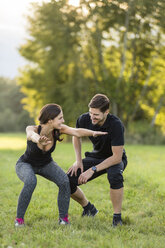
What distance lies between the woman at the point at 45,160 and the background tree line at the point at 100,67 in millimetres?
19815

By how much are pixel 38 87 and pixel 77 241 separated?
26.7 m

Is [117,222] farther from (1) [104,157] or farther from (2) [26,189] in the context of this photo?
(2) [26,189]

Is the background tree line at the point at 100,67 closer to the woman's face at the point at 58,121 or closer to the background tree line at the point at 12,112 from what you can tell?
the woman's face at the point at 58,121

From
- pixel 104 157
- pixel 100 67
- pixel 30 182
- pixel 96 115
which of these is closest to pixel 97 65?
pixel 100 67

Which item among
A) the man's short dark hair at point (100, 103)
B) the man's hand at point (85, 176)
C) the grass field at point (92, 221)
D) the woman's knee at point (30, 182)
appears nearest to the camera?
the grass field at point (92, 221)

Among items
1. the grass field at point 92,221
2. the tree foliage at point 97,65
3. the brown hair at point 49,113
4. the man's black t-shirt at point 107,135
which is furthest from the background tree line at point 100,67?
the brown hair at point 49,113

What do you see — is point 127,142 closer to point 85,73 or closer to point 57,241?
point 85,73

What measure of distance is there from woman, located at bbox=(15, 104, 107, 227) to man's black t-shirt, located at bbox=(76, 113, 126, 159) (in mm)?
403

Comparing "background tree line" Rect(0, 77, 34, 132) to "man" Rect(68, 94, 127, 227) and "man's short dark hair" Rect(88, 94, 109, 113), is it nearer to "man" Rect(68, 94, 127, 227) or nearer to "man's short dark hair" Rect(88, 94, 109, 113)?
"man" Rect(68, 94, 127, 227)

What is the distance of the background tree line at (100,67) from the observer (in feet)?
82.3

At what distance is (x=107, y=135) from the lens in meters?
5.12

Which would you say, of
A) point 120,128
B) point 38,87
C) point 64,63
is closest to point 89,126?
point 120,128

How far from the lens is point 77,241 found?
159 inches

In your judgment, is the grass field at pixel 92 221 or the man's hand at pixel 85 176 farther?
the man's hand at pixel 85 176
